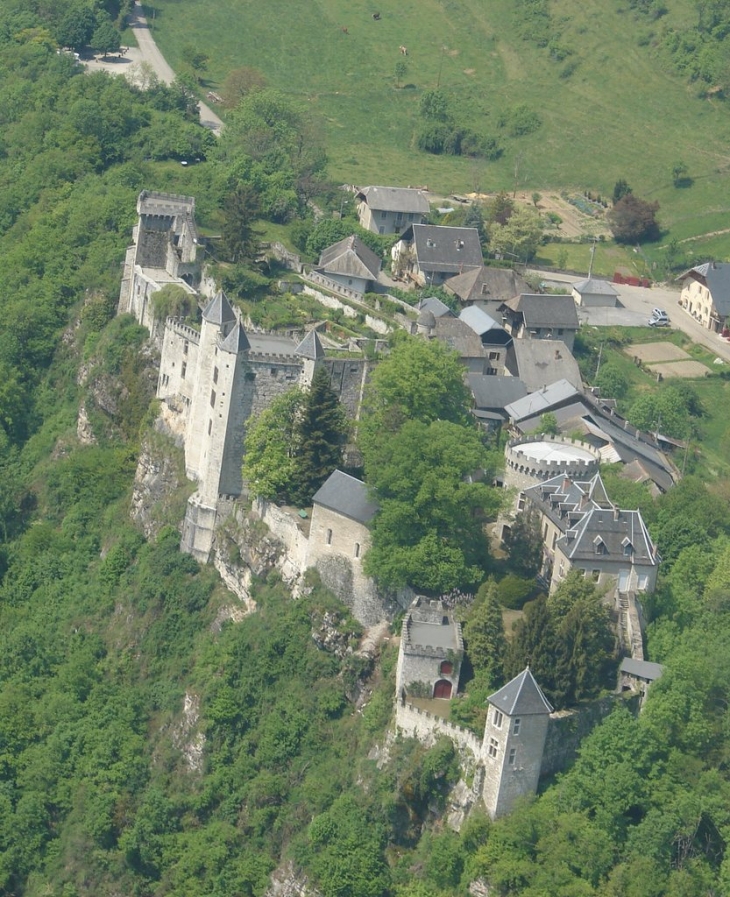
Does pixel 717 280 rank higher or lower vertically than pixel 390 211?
lower

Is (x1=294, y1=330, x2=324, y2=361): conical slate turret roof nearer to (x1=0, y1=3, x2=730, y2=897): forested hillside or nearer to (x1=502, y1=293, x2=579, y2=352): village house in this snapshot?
(x1=0, y1=3, x2=730, y2=897): forested hillside

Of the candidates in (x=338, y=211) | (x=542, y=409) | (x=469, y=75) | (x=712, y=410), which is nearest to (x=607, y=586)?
(x=542, y=409)

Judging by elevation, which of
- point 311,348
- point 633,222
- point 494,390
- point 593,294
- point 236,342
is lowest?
point 633,222

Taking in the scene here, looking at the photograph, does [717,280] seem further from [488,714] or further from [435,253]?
[488,714]

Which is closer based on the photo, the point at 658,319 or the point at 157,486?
the point at 157,486

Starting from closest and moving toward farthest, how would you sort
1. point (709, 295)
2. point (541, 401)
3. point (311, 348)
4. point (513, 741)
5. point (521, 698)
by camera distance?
point (521, 698)
point (513, 741)
point (311, 348)
point (541, 401)
point (709, 295)

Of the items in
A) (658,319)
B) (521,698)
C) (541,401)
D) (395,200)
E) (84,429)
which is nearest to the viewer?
(521,698)

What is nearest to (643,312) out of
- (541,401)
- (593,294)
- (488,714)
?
(593,294)

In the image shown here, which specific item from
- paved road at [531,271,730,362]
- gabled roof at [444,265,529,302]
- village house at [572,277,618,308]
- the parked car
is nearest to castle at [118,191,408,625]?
gabled roof at [444,265,529,302]
